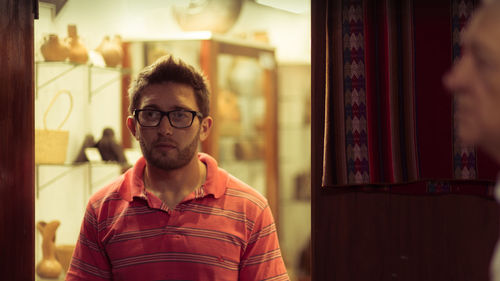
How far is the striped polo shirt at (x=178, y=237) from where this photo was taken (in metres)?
1.91

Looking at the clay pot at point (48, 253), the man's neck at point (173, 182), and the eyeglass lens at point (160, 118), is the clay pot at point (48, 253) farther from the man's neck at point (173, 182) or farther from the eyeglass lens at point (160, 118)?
the eyeglass lens at point (160, 118)

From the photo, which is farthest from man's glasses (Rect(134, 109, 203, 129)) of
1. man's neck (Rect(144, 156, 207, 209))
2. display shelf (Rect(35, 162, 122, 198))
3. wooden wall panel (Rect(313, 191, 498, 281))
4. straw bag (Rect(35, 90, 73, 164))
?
display shelf (Rect(35, 162, 122, 198))

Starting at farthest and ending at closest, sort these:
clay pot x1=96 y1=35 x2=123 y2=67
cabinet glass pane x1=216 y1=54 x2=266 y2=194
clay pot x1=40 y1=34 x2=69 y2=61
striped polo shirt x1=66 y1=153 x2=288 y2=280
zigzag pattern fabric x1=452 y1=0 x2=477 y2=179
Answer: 1. cabinet glass pane x1=216 y1=54 x2=266 y2=194
2. clay pot x1=96 y1=35 x2=123 y2=67
3. clay pot x1=40 y1=34 x2=69 y2=61
4. zigzag pattern fabric x1=452 y1=0 x2=477 y2=179
5. striped polo shirt x1=66 y1=153 x2=288 y2=280

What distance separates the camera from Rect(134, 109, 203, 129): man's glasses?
77.1 inches

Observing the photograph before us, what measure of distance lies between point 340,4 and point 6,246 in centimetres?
159

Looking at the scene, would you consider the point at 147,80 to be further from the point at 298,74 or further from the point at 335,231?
the point at 298,74

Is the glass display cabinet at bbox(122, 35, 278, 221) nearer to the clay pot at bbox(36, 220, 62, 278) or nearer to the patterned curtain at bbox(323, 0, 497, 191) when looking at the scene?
the clay pot at bbox(36, 220, 62, 278)

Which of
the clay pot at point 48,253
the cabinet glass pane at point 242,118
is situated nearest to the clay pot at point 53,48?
the clay pot at point 48,253

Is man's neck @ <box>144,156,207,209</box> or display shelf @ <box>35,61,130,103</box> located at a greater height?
display shelf @ <box>35,61,130,103</box>

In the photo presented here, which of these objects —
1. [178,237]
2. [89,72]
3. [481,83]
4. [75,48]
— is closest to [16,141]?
[178,237]

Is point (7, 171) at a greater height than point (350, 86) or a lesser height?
lesser

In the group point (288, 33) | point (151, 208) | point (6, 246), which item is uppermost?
point (288, 33)

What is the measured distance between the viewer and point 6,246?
228 centimetres

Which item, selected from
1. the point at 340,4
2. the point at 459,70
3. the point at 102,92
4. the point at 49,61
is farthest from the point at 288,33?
the point at 459,70
